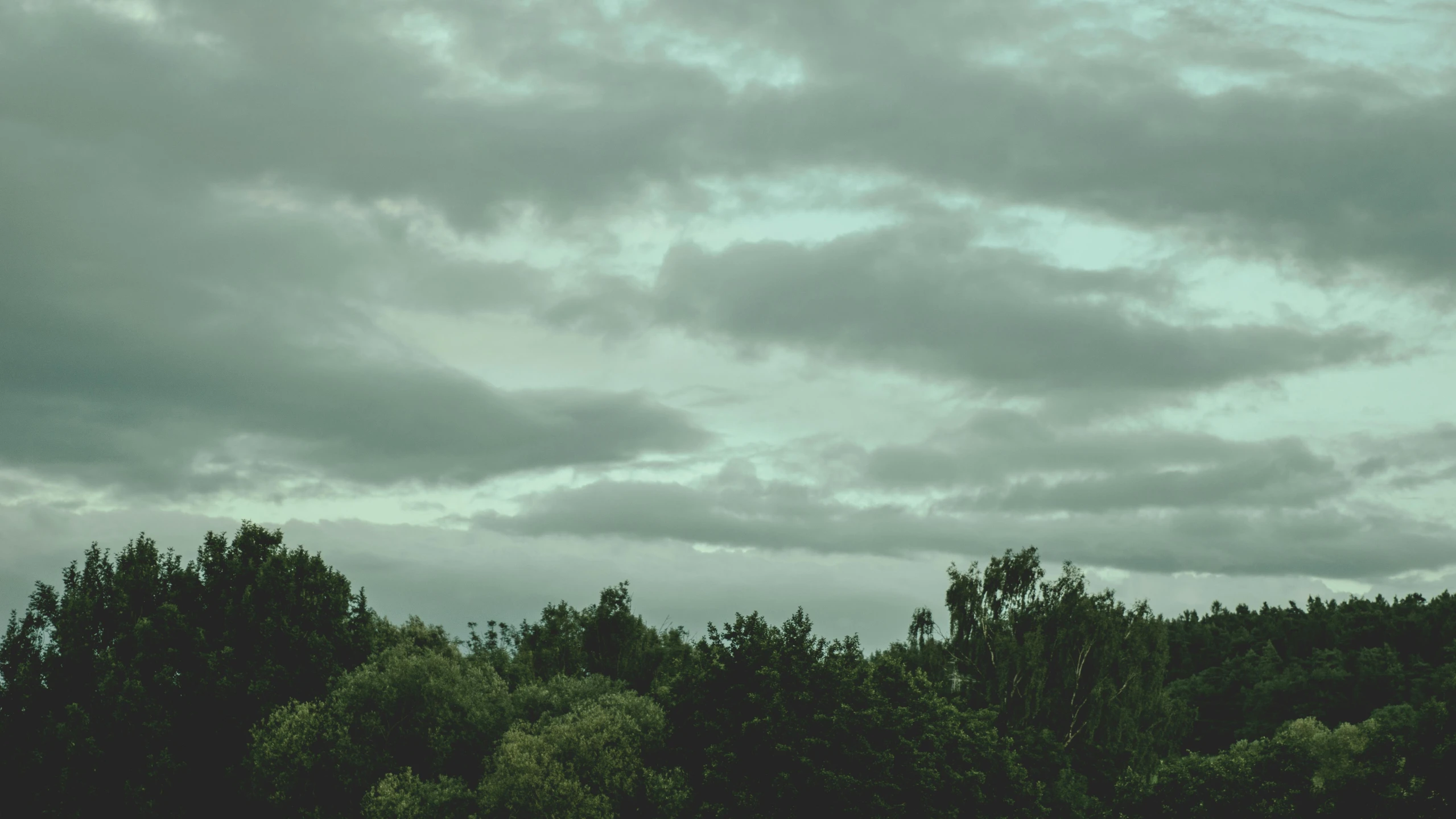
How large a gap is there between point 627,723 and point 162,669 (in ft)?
108

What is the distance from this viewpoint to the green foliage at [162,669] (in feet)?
254

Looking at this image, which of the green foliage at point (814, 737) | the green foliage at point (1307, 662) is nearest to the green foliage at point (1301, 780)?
the green foliage at point (814, 737)

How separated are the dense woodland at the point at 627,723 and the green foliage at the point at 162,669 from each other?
0.52 ft

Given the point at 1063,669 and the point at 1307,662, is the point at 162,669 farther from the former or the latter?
the point at 1307,662

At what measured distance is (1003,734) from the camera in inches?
3570

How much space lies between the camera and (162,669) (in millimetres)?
80875

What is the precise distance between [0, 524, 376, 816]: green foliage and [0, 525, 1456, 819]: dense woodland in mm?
158

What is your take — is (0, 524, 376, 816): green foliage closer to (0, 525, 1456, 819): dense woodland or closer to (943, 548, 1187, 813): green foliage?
(0, 525, 1456, 819): dense woodland

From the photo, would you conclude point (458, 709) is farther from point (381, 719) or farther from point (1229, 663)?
point (1229, 663)

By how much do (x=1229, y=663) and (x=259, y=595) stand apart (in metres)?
112

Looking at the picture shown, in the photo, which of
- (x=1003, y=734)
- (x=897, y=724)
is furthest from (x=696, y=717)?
(x=1003, y=734)

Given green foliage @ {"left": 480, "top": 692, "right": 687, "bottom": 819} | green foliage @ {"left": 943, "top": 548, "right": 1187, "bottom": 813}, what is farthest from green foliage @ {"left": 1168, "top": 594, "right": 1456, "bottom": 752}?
green foliage @ {"left": 480, "top": 692, "right": 687, "bottom": 819}

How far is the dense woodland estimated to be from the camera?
68.6m

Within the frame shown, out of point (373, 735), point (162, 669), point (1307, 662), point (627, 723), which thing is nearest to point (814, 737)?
point (627, 723)
